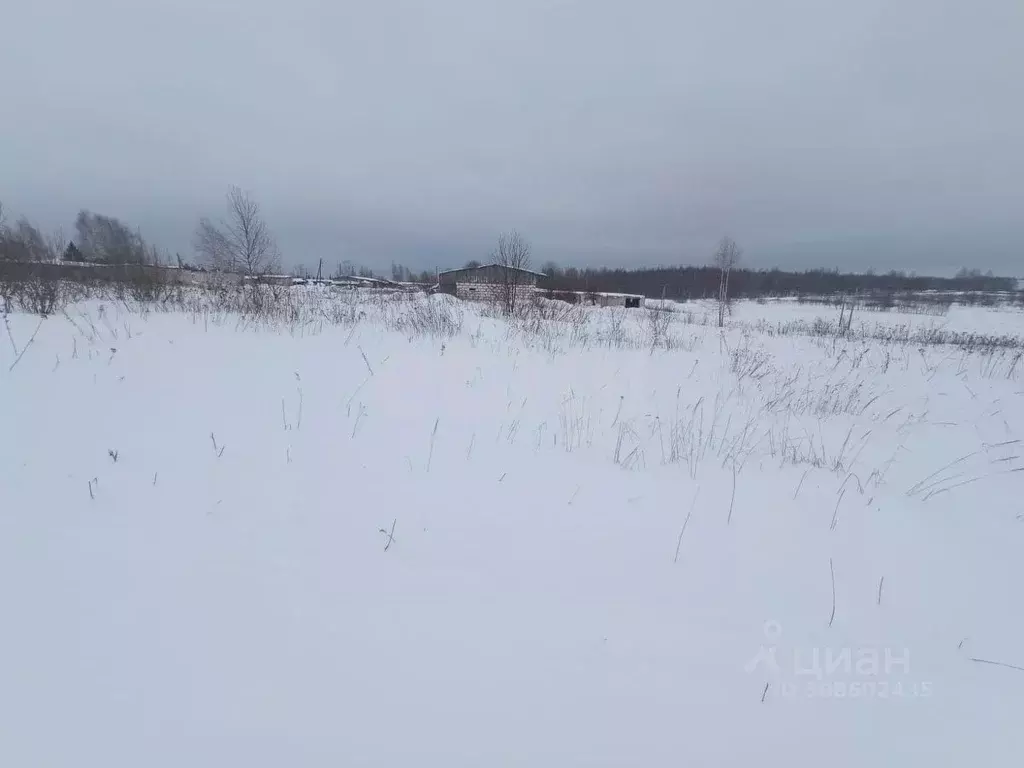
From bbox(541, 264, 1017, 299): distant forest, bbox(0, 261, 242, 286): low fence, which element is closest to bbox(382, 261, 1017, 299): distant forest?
bbox(541, 264, 1017, 299): distant forest

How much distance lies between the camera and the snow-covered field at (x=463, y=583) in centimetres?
118

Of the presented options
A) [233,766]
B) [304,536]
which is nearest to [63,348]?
[304,536]

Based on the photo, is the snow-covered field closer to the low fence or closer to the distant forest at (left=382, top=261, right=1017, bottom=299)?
the low fence

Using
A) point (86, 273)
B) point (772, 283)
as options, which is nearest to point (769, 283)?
point (772, 283)

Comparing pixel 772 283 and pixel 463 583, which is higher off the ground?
pixel 772 283

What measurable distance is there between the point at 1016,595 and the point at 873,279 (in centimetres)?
10026

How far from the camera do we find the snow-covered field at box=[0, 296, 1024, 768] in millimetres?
1181

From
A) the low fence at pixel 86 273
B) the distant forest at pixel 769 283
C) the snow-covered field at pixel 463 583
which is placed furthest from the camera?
the distant forest at pixel 769 283

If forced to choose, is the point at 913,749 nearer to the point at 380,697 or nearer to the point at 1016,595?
the point at 1016,595

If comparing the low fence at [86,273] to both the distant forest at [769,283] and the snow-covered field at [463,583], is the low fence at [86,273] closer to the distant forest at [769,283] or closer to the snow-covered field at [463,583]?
the snow-covered field at [463,583]

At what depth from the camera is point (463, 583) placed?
1.71m

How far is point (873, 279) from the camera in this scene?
243ft

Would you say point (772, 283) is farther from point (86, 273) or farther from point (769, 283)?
point (86, 273)

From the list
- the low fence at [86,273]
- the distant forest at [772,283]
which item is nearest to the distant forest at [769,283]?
the distant forest at [772,283]
